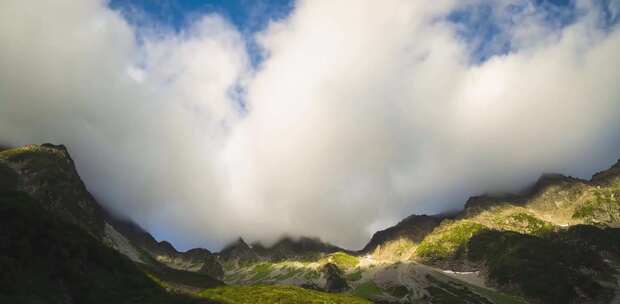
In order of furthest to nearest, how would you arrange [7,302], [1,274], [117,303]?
[117,303]
[1,274]
[7,302]

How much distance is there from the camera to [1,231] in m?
118

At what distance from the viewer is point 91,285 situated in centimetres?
12038

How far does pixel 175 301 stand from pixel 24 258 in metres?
43.2

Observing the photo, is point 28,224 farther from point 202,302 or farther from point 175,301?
point 202,302

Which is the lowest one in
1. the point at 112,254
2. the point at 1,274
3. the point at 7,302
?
the point at 7,302

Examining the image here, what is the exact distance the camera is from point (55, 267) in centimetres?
11525

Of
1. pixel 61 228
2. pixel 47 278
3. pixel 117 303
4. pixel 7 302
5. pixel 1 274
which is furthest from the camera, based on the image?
pixel 61 228

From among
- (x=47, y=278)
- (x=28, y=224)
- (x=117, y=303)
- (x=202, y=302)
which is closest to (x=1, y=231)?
(x=28, y=224)

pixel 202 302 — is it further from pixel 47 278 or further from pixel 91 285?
pixel 47 278

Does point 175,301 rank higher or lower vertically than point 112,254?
lower

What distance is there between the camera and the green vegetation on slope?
101m

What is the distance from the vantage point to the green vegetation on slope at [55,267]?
101 metres

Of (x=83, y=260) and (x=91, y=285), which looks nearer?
(x=91, y=285)

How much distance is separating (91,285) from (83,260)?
13.4 m
